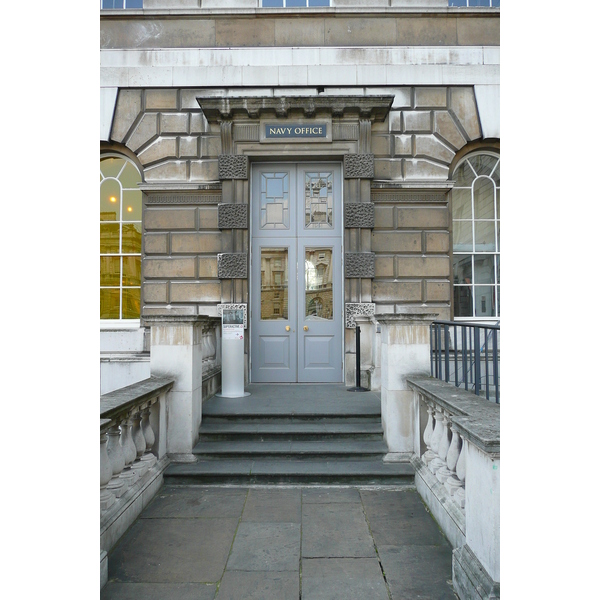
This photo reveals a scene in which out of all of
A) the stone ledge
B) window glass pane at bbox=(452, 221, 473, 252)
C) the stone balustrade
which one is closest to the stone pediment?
window glass pane at bbox=(452, 221, 473, 252)

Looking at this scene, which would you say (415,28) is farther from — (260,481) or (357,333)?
(260,481)

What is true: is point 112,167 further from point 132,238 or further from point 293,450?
point 293,450

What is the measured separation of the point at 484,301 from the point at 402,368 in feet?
15.0

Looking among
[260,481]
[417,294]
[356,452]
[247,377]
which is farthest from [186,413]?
[417,294]

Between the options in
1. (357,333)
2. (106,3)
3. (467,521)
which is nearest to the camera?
(467,521)

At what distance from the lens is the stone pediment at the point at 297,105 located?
26.8ft

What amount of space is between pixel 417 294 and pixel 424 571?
5.88m

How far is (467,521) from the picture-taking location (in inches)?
118

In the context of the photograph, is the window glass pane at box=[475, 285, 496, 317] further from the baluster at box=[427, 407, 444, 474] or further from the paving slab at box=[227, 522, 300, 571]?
the paving slab at box=[227, 522, 300, 571]

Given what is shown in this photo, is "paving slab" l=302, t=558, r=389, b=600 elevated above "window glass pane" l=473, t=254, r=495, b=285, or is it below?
below

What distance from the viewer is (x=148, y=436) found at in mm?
4613

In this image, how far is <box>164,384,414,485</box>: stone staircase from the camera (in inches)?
190

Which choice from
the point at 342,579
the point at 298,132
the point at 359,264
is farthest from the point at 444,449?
the point at 298,132

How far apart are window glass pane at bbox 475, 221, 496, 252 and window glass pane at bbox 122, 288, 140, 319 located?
685 cm
